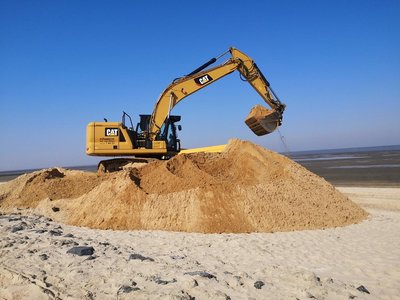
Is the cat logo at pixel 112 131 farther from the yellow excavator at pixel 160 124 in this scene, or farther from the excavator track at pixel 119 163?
the excavator track at pixel 119 163

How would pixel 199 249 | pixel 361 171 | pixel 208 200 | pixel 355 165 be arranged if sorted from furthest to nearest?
pixel 355 165, pixel 361 171, pixel 208 200, pixel 199 249

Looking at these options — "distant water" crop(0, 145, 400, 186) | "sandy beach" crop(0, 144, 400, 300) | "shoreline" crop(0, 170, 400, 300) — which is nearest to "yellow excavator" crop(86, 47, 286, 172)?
"sandy beach" crop(0, 144, 400, 300)

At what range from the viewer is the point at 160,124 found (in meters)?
→ 13.7

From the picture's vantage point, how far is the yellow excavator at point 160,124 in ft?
43.3

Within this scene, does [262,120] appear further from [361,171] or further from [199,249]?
[361,171]

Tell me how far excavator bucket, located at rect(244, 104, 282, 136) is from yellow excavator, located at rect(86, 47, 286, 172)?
135 mm

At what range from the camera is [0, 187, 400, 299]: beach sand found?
3.91m

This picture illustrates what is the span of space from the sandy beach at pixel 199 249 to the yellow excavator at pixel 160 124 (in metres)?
2.40

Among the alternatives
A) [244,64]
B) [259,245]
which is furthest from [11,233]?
[244,64]

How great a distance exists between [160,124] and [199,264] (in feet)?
30.3

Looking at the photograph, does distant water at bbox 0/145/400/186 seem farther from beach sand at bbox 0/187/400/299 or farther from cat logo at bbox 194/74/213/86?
beach sand at bbox 0/187/400/299

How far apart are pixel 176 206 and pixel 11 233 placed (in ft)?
12.7

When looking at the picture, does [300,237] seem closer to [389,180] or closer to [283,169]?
[283,169]

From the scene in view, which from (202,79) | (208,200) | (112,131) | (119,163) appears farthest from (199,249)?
(202,79)
